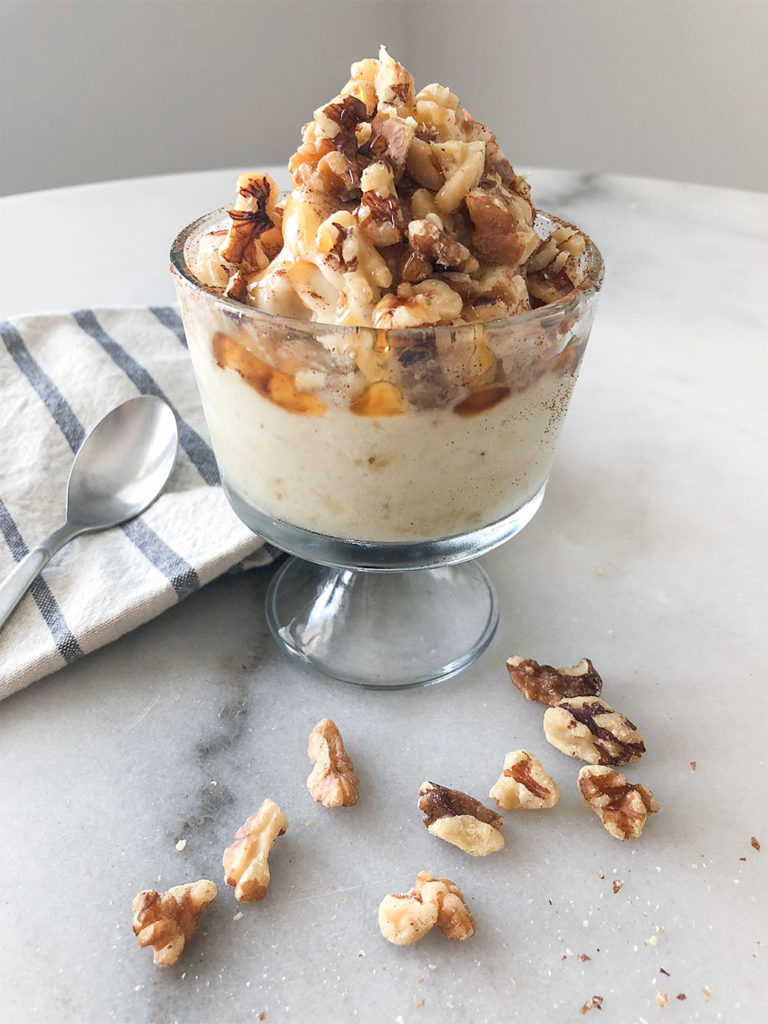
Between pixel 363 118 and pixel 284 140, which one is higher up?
pixel 363 118

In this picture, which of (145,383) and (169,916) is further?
(145,383)

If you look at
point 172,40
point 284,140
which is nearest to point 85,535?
point 172,40

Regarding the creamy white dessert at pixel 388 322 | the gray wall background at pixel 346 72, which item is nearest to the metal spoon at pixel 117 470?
the creamy white dessert at pixel 388 322

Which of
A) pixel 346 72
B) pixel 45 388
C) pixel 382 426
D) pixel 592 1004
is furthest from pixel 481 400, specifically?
pixel 346 72

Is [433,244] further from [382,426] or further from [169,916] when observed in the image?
[169,916]

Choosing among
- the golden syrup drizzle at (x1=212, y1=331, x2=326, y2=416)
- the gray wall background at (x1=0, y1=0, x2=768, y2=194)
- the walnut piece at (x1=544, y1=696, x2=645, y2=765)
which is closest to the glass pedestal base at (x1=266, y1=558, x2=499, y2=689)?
the walnut piece at (x1=544, y1=696, x2=645, y2=765)

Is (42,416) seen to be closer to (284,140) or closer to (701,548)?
(701,548)
